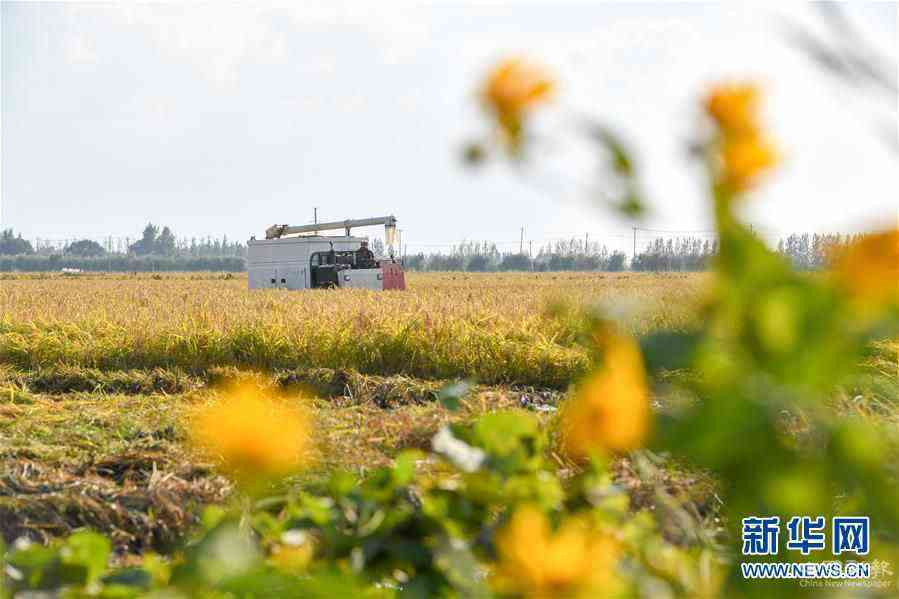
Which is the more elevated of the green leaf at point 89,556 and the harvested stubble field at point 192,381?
the green leaf at point 89,556

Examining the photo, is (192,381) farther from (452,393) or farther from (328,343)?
(452,393)

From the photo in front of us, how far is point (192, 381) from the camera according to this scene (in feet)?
21.0

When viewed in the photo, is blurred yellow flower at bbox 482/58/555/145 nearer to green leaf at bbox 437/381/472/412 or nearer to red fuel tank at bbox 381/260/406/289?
green leaf at bbox 437/381/472/412

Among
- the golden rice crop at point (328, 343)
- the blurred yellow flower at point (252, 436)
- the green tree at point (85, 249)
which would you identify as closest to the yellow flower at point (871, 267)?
the blurred yellow flower at point (252, 436)

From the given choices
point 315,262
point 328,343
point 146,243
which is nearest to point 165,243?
point 146,243

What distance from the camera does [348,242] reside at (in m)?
21.3

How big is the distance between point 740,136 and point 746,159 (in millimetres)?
17

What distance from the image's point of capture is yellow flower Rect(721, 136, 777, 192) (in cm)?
57

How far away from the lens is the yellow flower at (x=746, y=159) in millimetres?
571

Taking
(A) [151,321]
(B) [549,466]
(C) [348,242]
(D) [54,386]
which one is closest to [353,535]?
(B) [549,466]

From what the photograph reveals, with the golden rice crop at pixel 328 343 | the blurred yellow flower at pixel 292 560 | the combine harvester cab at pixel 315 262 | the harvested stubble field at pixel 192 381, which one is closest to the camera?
the blurred yellow flower at pixel 292 560

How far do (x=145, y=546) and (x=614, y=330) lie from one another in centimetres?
262

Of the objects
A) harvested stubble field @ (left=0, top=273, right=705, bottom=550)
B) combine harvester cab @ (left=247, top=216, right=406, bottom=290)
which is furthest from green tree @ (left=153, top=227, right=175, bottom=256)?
harvested stubble field @ (left=0, top=273, right=705, bottom=550)

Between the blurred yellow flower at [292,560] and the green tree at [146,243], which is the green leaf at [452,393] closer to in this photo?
the blurred yellow flower at [292,560]
